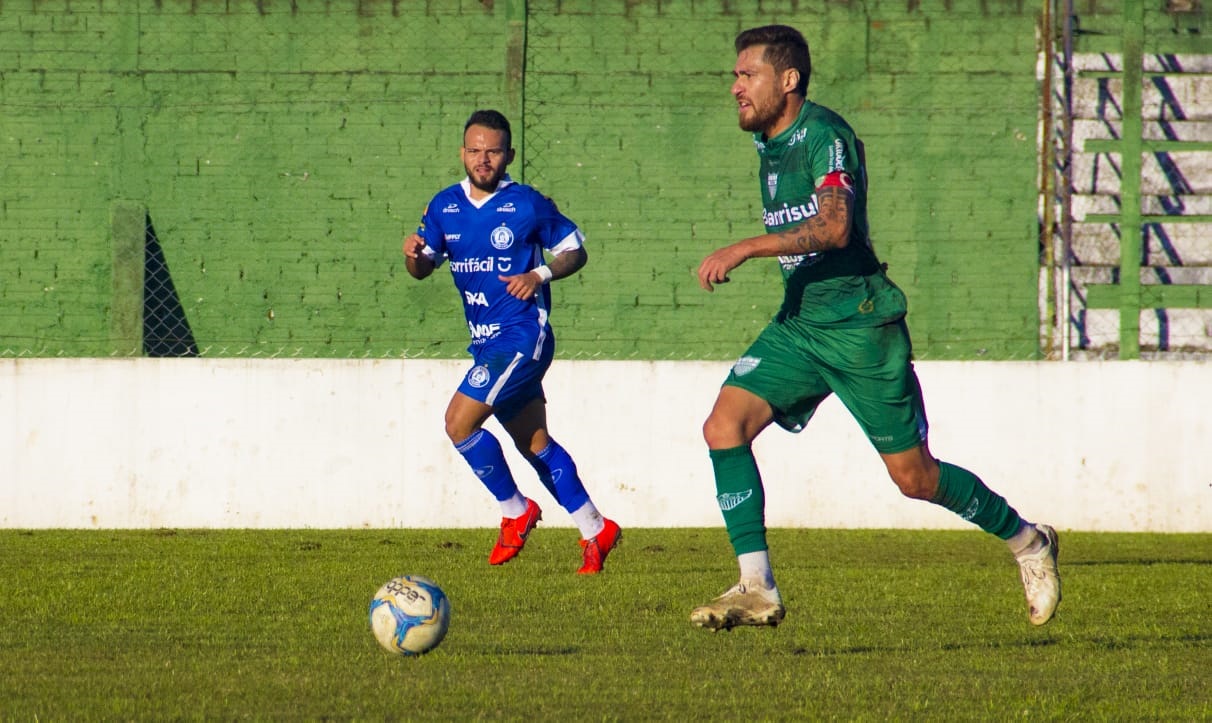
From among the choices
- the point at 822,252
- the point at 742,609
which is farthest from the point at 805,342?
the point at 742,609

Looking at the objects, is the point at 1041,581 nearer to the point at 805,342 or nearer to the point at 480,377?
the point at 805,342

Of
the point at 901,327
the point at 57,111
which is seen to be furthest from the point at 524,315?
the point at 57,111

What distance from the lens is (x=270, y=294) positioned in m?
12.5

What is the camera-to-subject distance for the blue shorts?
858 centimetres

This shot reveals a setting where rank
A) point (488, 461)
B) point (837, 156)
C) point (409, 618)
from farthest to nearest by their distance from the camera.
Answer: point (488, 461) < point (837, 156) < point (409, 618)

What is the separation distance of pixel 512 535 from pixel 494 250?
1.48 metres

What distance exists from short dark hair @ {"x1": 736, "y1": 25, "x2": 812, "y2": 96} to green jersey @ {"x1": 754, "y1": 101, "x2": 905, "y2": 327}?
15 cm

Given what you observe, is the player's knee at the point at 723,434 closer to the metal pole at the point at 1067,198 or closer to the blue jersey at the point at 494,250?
the blue jersey at the point at 494,250

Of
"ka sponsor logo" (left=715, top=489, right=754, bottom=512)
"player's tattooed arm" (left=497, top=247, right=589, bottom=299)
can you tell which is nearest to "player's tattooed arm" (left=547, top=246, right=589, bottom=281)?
"player's tattooed arm" (left=497, top=247, right=589, bottom=299)

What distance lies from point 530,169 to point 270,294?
6.95 feet

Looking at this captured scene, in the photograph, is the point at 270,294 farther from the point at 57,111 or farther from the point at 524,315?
the point at 524,315

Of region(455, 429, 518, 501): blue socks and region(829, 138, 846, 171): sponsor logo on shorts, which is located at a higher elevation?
region(829, 138, 846, 171): sponsor logo on shorts

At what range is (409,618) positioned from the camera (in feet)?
17.4

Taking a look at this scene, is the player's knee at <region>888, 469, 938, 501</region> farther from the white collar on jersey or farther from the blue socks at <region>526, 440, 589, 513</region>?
the white collar on jersey
